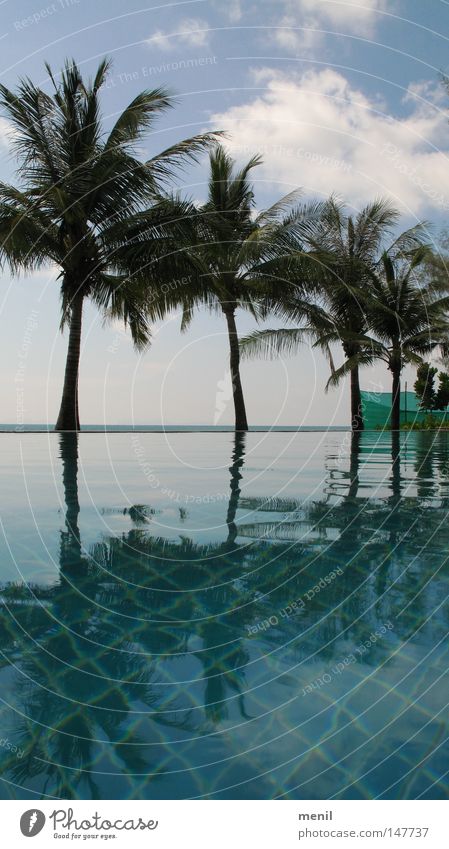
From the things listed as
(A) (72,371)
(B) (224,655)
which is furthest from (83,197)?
(B) (224,655)

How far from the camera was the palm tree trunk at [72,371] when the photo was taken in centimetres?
1516

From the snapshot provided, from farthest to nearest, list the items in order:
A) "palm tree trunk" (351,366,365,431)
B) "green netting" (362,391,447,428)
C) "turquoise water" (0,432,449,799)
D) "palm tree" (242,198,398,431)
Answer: "green netting" (362,391,447,428) → "palm tree trunk" (351,366,365,431) → "palm tree" (242,198,398,431) → "turquoise water" (0,432,449,799)

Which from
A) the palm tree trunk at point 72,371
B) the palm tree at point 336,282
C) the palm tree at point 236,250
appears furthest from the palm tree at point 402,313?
the palm tree trunk at point 72,371

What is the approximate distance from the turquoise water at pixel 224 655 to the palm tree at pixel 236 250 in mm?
12610

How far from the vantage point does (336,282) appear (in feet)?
66.5

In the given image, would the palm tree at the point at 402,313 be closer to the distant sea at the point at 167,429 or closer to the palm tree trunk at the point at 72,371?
the distant sea at the point at 167,429

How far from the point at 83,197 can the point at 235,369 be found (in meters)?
6.93

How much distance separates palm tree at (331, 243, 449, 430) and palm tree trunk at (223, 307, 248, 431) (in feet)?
16.2

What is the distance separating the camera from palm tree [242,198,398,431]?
18.8 metres

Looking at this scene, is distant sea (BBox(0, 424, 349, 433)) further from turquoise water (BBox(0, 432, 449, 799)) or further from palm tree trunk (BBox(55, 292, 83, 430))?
turquoise water (BBox(0, 432, 449, 799))

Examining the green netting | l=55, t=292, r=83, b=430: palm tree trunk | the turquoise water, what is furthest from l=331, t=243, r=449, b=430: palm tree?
the turquoise water

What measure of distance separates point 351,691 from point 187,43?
903cm

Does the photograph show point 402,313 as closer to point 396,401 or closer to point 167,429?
point 396,401
